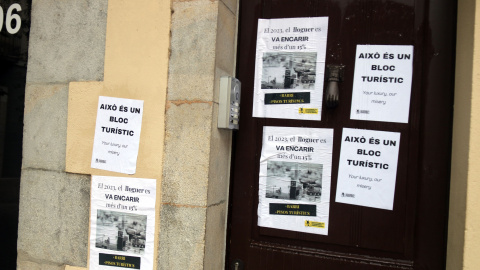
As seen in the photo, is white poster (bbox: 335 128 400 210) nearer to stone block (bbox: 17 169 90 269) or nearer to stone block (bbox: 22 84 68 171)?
stone block (bbox: 17 169 90 269)

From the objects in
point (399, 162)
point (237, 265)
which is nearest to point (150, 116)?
point (237, 265)

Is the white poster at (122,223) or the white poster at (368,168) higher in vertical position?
the white poster at (368,168)

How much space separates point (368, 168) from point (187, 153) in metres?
1.26

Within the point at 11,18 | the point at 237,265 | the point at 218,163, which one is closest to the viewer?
the point at 218,163

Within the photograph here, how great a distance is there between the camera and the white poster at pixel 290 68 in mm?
2426

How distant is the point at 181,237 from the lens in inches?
90.1

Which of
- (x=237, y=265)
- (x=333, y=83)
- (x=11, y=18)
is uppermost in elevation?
(x=11, y=18)

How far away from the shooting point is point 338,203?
7.68 ft

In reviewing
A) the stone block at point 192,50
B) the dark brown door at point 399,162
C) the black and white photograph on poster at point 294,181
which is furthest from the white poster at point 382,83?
the stone block at point 192,50

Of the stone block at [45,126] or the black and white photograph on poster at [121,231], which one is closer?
the black and white photograph on poster at [121,231]

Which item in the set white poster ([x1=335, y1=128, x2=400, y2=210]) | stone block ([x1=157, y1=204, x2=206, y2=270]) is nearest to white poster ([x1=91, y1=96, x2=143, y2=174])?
stone block ([x1=157, y1=204, x2=206, y2=270])

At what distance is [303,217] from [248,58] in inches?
50.2

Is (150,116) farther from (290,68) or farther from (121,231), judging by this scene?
(290,68)

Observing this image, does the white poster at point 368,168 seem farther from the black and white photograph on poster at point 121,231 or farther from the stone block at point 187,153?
the black and white photograph on poster at point 121,231
